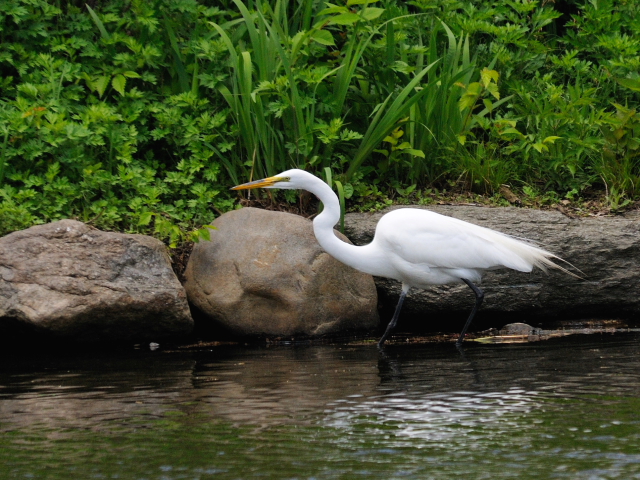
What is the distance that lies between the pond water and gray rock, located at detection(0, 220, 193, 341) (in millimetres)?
263

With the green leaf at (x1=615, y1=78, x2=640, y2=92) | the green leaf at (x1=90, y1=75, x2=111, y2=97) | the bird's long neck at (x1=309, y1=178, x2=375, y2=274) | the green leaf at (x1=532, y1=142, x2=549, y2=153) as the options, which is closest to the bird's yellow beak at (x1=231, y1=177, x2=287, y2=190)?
the bird's long neck at (x1=309, y1=178, x2=375, y2=274)

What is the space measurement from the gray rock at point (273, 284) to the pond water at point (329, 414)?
50cm

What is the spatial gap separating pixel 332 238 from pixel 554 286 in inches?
76.9

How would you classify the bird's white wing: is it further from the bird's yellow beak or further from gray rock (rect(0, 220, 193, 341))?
gray rock (rect(0, 220, 193, 341))

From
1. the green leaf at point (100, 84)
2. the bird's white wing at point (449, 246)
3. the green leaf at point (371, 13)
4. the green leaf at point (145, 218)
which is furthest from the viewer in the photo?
the green leaf at point (100, 84)

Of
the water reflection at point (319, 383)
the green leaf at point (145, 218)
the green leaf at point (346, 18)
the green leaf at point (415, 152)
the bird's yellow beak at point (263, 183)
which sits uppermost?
the green leaf at point (346, 18)

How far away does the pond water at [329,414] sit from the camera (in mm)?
3434

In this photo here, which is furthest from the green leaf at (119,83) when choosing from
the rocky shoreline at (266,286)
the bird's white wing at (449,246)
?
the bird's white wing at (449,246)

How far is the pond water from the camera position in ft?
11.3

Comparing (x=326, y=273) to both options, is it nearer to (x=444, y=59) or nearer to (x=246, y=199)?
(x=246, y=199)

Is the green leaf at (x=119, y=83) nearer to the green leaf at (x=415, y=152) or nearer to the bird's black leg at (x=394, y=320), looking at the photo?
the green leaf at (x=415, y=152)

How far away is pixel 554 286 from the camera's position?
730 centimetres

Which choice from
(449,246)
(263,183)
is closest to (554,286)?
(449,246)

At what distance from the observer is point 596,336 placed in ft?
22.0
